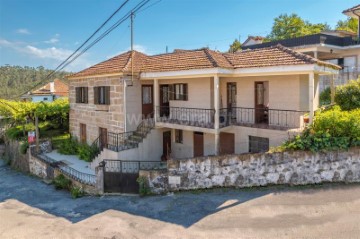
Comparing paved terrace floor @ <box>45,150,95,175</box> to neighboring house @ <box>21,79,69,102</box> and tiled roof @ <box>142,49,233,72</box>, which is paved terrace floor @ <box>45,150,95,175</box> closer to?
tiled roof @ <box>142,49,233,72</box>

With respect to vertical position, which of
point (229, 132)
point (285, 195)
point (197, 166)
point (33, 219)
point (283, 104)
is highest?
point (283, 104)

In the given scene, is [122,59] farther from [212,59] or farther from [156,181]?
[156,181]

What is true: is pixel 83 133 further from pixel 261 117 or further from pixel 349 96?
pixel 349 96

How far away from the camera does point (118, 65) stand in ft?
61.4

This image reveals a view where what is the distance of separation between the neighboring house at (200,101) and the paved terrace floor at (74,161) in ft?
2.08

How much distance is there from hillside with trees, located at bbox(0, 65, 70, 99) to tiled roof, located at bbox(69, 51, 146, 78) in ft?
211

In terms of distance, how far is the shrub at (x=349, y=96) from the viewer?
15875 millimetres

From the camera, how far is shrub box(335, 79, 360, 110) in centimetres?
1588

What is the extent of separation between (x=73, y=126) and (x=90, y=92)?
13.9 ft

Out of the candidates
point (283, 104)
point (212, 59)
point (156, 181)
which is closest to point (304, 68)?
point (283, 104)

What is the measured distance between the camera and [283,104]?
1484cm

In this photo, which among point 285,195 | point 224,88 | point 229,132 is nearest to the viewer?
point 285,195

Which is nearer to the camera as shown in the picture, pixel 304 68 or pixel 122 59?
pixel 304 68

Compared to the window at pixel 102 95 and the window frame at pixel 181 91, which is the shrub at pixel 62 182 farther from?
the window frame at pixel 181 91
